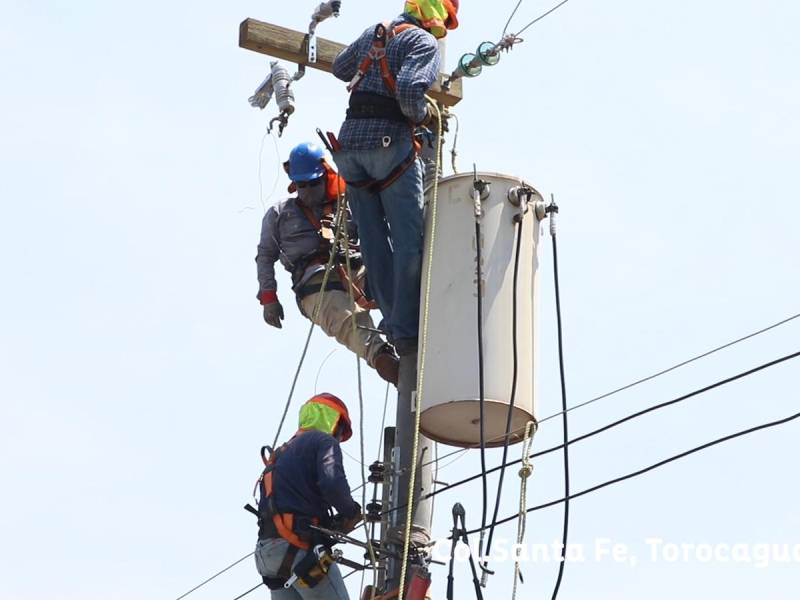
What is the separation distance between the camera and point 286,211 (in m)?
10.1

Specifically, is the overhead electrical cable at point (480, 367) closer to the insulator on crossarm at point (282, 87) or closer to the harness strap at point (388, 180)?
the harness strap at point (388, 180)

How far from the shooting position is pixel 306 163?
10.0 meters

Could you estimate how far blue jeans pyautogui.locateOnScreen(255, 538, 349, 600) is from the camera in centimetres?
883

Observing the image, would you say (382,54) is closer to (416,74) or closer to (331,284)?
(416,74)

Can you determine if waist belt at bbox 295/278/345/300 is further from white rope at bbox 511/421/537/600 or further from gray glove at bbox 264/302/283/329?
white rope at bbox 511/421/537/600

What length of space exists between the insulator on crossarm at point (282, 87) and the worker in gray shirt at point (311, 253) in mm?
250

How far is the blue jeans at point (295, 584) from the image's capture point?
8.83m

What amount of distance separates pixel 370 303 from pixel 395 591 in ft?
6.19

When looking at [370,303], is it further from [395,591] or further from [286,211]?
[395,591]

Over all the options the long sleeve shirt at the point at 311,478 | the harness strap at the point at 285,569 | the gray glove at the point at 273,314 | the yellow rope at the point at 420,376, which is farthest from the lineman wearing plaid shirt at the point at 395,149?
the gray glove at the point at 273,314

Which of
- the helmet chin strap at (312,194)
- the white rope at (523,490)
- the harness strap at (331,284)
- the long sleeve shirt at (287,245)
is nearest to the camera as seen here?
the white rope at (523,490)

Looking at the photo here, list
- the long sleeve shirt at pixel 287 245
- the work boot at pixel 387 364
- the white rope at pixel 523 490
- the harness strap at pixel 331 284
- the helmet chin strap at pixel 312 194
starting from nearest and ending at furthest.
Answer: the white rope at pixel 523 490
the work boot at pixel 387 364
the harness strap at pixel 331 284
the long sleeve shirt at pixel 287 245
the helmet chin strap at pixel 312 194

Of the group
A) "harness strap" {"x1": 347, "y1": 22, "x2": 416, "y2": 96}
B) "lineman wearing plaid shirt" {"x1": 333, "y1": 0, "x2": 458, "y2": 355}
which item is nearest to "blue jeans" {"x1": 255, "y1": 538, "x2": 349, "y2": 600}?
"lineman wearing plaid shirt" {"x1": 333, "y1": 0, "x2": 458, "y2": 355}

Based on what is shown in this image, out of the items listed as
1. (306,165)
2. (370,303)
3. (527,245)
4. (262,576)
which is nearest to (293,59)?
(306,165)
